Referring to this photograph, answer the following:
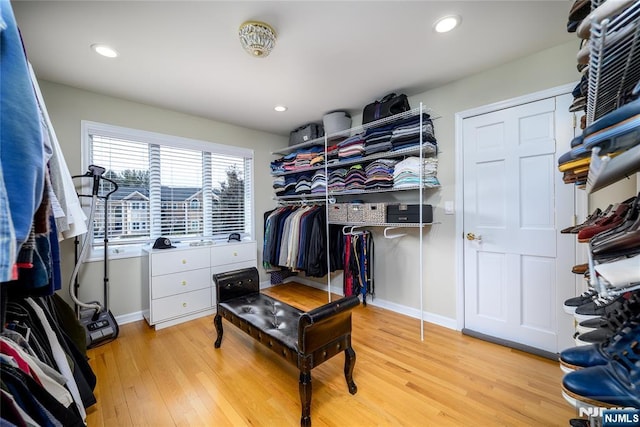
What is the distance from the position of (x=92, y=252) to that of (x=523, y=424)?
3.76 meters

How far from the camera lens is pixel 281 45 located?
1859 mm

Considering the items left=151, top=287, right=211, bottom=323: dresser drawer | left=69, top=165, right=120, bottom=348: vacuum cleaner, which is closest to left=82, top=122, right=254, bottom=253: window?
left=69, top=165, right=120, bottom=348: vacuum cleaner

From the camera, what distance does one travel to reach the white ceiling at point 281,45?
1543 mm

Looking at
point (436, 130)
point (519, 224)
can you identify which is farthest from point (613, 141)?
point (436, 130)

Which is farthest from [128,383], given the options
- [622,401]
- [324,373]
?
[622,401]

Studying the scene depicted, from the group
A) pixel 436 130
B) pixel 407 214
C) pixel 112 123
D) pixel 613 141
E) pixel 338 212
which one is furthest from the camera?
pixel 338 212

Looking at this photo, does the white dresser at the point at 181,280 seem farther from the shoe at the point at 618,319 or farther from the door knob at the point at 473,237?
the shoe at the point at 618,319

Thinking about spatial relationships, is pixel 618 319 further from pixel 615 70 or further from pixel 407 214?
pixel 407 214

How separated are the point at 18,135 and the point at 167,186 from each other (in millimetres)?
2889

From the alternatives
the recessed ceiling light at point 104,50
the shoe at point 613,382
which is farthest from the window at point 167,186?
the shoe at point 613,382

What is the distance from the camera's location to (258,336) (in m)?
1.81

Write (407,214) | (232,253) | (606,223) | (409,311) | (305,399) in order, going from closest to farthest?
(606,223) → (305,399) → (407,214) → (409,311) → (232,253)

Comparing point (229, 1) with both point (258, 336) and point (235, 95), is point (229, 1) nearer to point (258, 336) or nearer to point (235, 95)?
point (235, 95)

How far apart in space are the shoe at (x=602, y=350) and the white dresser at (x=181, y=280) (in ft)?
9.94
